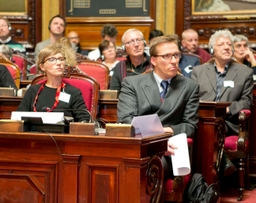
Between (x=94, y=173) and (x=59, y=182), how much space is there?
8.2 inches

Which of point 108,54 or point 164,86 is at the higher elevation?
point 108,54

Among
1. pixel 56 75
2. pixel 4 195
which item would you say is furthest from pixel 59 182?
pixel 56 75

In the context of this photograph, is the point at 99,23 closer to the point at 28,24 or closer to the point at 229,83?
the point at 28,24

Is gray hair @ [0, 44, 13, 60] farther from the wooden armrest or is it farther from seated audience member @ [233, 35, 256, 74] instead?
the wooden armrest

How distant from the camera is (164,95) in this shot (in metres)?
4.03

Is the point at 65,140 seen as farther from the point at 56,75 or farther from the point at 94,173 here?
the point at 56,75

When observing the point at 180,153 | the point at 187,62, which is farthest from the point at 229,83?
the point at 180,153

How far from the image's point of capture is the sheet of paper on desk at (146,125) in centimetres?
293

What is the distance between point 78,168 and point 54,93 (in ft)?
4.74

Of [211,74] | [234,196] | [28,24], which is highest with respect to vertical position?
[28,24]

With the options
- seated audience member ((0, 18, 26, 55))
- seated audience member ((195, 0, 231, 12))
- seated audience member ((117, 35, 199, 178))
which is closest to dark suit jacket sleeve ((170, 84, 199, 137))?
seated audience member ((117, 35, 199, 178))

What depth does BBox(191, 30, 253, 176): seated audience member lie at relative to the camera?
5117 millimetres

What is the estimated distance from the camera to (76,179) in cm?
290

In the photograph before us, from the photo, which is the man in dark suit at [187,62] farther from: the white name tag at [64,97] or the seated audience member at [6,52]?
the white name tag at [64,97]
